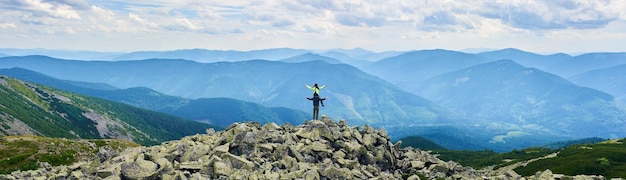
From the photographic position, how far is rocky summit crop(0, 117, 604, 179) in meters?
46.5

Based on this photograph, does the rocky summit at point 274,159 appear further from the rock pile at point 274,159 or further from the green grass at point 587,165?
the green grass at point 587,165

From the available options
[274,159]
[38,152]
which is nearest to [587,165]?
[274,159]

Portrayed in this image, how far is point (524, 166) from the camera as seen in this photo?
81.6 metres

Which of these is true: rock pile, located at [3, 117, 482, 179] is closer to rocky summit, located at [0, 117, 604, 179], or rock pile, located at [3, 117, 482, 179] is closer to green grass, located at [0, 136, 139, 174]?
rocky summit, located at [0, 117, 604, 179]

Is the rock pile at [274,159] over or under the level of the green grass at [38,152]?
over

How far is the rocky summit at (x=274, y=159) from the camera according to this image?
1832 inches

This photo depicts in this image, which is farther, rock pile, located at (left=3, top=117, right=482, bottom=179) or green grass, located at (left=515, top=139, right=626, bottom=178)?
green grass, located at (left=515, top=139, right=626, bottom=178)

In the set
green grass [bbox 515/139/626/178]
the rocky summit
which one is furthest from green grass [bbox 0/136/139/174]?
green grass [bbox 515/139/626/178]

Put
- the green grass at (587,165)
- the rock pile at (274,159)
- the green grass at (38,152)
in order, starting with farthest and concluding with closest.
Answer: the green grass at (38,152), the green grass at (587,165), the rock pile at (274,159)

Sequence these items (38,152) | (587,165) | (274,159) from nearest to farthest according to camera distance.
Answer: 1. (274,159)
2. (587,165)
3. (38,152)

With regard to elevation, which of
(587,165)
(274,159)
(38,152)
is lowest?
(38,152)

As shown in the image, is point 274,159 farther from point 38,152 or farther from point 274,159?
point 38,152

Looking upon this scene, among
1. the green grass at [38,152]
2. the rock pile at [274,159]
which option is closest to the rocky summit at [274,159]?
the rock pile at [274,159]

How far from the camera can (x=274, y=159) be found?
5244 cm
